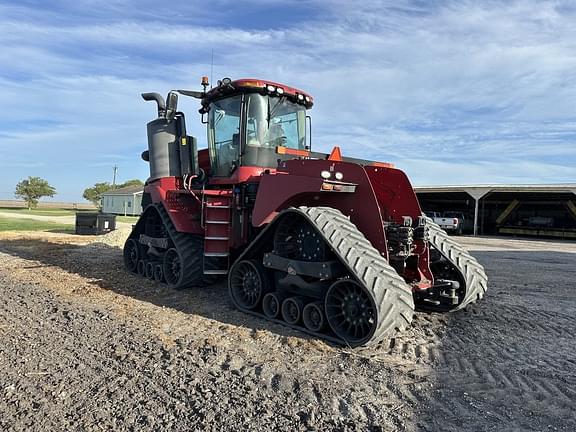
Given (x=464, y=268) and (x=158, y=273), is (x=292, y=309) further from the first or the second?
(x=158, y=273)

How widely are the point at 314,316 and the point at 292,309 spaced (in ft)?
1.19

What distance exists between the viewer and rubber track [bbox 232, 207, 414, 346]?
4.48 metres

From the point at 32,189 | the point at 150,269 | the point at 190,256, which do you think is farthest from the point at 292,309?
the point at 32,189

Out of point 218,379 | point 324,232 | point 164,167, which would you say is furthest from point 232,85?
point 218,379

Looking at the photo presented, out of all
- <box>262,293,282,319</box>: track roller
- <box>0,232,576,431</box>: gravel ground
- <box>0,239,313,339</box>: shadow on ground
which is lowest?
<box>0,232,576,431</box>: gravel ground

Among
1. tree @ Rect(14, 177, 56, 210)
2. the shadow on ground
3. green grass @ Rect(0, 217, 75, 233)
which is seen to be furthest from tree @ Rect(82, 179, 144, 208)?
the shadow on ground

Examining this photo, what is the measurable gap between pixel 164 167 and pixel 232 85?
7.58 ft

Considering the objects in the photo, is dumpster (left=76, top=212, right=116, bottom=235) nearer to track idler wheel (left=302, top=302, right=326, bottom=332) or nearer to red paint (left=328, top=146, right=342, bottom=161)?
red paint (left=328, top=146, right=342, bottom=161)

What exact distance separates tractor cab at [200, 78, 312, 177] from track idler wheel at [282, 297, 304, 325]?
2373mm

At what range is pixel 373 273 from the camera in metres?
4.60

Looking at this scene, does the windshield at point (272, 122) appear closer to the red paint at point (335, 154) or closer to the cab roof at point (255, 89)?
the cab roof at point (255, 89)

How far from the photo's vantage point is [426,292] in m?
6.23

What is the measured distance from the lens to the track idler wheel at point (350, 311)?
4.67 metres

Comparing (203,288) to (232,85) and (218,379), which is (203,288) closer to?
(232,85)
